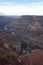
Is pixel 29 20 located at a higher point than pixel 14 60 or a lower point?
lower

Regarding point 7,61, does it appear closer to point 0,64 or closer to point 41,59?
point 0,64

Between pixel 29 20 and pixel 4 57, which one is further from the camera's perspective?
pixel 29 20

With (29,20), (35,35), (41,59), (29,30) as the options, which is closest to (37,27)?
(29,30)

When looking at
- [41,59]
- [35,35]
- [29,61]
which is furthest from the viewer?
[35,35]

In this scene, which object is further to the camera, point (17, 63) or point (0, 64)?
point (17, 63)

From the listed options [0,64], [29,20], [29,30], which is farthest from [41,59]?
[29,20]

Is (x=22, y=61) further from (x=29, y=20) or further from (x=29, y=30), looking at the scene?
(x=29, y=20)

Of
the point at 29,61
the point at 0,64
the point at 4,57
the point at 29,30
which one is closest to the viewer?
the point at 0,64

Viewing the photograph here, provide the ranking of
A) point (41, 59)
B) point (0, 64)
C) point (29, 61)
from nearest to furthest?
point (0, 64), point (29, 61), point (41, 59)

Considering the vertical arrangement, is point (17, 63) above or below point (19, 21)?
above
